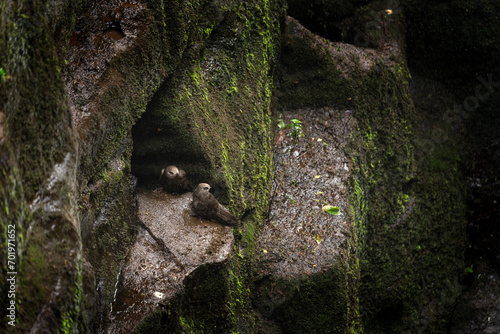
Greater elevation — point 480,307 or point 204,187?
point 204,187

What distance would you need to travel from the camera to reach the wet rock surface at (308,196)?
5.09 metres

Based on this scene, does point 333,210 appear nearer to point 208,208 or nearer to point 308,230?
point 308,230

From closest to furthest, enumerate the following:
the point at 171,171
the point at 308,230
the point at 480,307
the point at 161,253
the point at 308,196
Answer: the point at 161,253 → the point at 171,171 → the point at 308,230 → the point at 308,196 → the point at 480,307

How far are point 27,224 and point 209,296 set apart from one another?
2485 millimetres

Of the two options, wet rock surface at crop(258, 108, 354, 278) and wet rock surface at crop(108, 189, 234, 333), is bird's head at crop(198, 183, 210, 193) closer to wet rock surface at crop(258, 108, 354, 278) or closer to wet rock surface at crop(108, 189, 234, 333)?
wet rock surface at crop(108, 189, 234, 333)

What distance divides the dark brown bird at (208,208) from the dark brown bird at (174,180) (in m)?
0.26

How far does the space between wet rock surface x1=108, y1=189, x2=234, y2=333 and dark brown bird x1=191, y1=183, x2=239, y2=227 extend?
83mm

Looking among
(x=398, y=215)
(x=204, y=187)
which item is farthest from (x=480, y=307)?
(x=204, y=187)

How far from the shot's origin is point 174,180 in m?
4.81

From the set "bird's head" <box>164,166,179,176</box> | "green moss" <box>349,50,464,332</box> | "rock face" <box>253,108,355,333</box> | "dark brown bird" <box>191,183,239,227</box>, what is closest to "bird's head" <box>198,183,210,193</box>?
"dark brown bird" <box>191,183,239,227</box>

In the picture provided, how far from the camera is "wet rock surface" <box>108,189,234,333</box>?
12.3 ft

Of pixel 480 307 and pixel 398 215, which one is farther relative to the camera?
pixel 480 307

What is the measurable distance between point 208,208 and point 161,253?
730mm

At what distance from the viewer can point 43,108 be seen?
258cm
